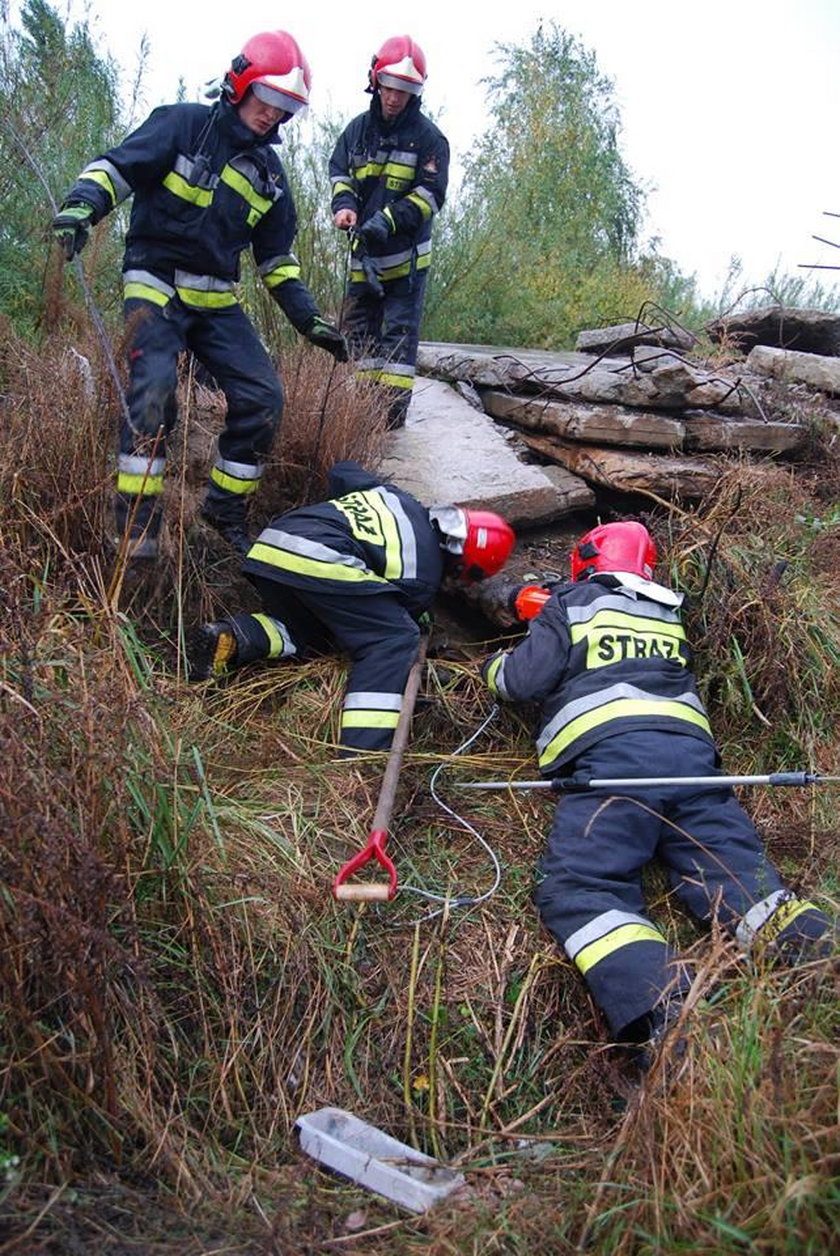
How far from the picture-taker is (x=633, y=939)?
3.18 metres

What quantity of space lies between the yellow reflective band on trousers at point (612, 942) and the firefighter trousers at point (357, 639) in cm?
114

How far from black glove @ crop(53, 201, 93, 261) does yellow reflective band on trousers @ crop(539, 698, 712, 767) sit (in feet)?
8.62

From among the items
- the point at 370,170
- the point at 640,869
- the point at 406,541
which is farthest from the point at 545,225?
the point at 640,869

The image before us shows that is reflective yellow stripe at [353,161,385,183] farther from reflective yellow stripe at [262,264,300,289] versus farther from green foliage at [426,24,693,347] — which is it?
green foliage at [426,24,693,347]

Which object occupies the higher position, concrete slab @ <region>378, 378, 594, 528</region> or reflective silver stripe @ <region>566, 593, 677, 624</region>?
concrete slab @ <region>378, 378, 594, 528</region>

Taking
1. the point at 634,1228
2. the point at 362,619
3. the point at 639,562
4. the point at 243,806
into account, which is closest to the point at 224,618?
the point at 362,619

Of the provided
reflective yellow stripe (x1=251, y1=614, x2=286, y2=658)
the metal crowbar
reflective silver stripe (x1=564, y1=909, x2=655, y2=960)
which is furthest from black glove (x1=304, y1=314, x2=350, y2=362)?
reflective silver stripe (x1=564, y1=909, x2=655, y2=960)

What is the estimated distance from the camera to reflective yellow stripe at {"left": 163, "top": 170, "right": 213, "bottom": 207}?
4387 mm

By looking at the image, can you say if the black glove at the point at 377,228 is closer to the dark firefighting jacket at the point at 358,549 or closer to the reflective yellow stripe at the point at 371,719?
the dark firefighting jacket at the point at 358,549

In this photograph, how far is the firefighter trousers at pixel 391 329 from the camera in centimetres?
596

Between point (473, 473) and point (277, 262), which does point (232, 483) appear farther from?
point (473, 473)

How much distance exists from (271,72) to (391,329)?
1940mm

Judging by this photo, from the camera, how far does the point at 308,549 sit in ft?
13.4

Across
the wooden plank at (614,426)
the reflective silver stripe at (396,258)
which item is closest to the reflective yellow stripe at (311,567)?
the wooden plank at (614,426)
